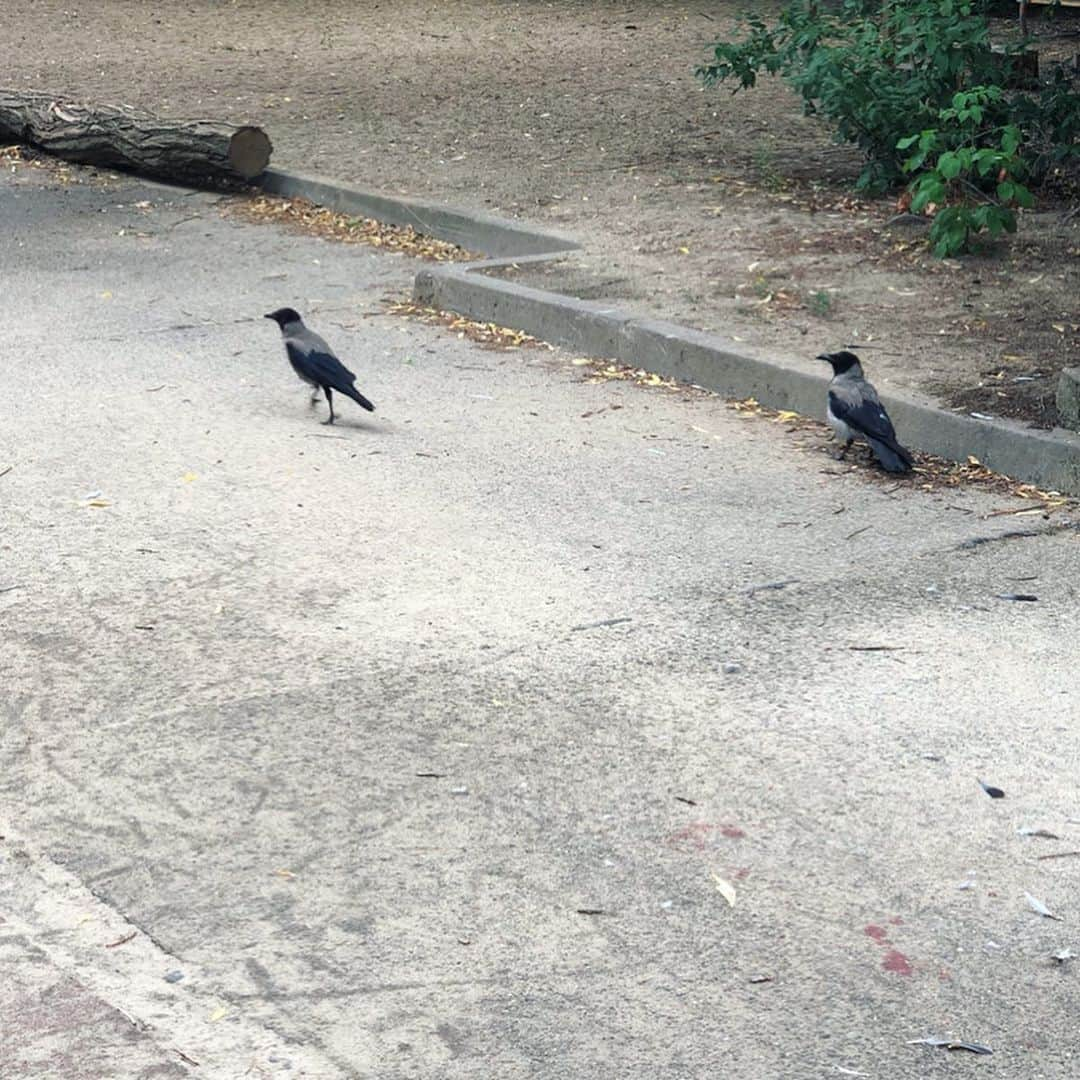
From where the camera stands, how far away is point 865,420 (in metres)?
7.18

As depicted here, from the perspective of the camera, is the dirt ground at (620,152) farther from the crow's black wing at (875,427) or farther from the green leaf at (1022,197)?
the crow's black wing at (875,427)

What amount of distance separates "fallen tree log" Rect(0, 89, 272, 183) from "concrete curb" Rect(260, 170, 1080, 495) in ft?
5.11

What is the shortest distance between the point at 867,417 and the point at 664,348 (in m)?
1.67

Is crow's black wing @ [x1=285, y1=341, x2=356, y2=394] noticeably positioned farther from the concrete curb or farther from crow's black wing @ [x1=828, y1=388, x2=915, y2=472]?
crow's black wing @ [x1=828, y1=388, x2=915, y2=472]

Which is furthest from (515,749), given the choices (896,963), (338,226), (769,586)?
(338,226)

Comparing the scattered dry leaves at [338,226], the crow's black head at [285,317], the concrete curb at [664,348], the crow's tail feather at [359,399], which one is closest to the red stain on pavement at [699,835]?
the concrete curb at [664,348]

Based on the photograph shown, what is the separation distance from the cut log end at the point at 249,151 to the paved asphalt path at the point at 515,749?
4989 mm

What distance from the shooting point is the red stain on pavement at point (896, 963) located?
152 inches

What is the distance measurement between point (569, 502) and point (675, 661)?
1.60 m

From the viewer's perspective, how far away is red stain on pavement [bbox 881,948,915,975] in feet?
12.7

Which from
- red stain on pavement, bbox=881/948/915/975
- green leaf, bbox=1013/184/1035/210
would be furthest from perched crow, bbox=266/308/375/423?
red stain on pavement, bbox=881/948/915/975

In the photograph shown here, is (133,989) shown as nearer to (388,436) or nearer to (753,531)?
(753,531)

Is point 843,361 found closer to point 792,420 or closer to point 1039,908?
point 792,420

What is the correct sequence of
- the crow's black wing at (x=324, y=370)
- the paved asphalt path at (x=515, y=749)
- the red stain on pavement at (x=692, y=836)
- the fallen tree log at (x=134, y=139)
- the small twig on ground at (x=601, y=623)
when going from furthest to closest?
the fallen tree log at (x=134, y=139) < the crow's black wing at (x=324, y=370) < the small twig on ground at (x=601, y=623) < the red stain on pavement at (x=692, y=836) < the paved asphalt path at (x=515, y=749)
